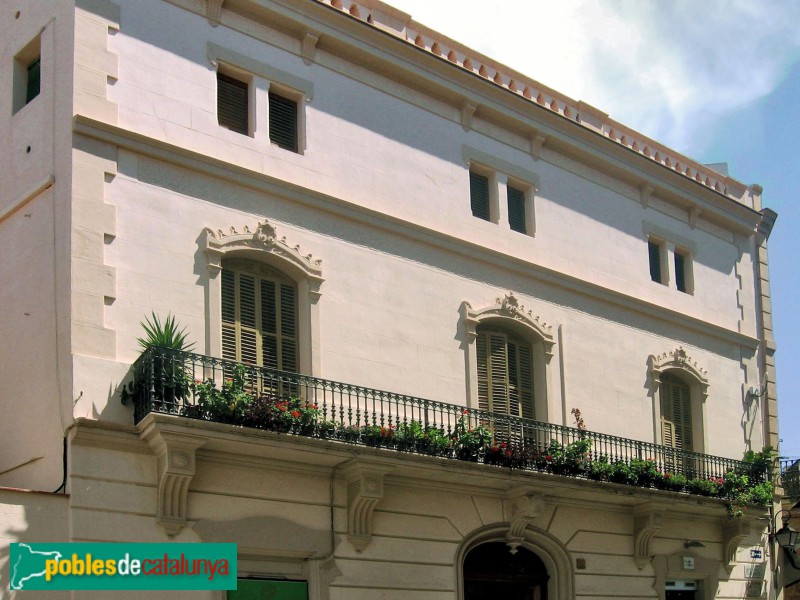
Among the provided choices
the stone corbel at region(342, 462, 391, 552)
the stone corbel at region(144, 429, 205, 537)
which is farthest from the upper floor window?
the stone corbel at region(342, 462, 391, 552)

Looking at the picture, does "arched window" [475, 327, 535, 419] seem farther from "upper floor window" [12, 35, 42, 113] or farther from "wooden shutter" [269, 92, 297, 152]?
"upper floor window" [12, 35, 42, 113]

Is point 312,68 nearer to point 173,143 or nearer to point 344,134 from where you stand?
point 344,134

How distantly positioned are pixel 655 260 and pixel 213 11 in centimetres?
1168

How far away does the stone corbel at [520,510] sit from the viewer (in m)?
20.5

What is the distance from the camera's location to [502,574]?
21047 mm

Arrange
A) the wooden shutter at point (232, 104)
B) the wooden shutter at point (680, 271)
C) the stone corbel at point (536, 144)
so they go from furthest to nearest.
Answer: the wooden shutter at point (680, 271) < the stone corbel at point (536, 144) < the wooden shutter at point (232, 104)

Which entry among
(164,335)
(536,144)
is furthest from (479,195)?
(164,335)

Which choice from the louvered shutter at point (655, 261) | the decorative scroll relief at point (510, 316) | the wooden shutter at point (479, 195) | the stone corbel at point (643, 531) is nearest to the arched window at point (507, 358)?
the decorative scroll relief at point (510, 316)

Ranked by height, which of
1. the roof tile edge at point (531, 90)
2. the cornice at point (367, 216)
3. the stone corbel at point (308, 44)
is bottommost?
the cornice at point (367, 216)

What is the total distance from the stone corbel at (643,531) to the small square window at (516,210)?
575cm

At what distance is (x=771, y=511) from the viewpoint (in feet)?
87.0

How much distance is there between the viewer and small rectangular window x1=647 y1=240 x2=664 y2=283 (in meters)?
26.4

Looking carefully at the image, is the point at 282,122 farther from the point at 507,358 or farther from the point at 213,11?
the point at 507,358

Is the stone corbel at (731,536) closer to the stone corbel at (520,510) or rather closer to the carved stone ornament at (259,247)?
the stone corbel at (520,510)
